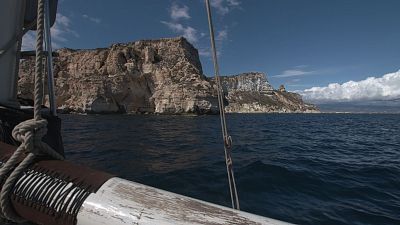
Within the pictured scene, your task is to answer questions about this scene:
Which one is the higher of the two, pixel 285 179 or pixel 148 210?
pixel 148 210

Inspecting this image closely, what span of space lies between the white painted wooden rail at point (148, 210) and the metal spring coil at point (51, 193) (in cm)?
6

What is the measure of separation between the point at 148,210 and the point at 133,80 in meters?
71.2

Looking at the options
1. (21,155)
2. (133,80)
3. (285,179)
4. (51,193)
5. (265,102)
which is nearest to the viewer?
(51,193)

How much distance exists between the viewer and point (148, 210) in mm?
1223

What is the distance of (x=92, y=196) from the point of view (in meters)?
1.31

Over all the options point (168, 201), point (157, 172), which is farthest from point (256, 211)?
point (168, 201)

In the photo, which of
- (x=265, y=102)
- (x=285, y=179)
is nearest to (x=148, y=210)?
(x=285, y=179)

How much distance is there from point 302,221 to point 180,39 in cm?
8035

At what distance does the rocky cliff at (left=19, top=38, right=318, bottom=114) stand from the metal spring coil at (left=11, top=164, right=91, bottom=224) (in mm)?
61250

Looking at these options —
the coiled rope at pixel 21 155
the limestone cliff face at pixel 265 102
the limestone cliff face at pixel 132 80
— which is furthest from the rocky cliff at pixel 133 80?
the coiled rope at pixel 21 155

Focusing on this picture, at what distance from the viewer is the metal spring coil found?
4.29 feet

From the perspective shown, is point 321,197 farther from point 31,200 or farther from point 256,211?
point 31,200

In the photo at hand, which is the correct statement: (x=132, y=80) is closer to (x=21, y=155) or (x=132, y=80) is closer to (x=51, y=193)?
(x=21, y=155)

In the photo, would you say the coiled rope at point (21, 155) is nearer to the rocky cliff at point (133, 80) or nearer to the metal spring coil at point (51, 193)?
the metal spring coil at point (51, 193)
